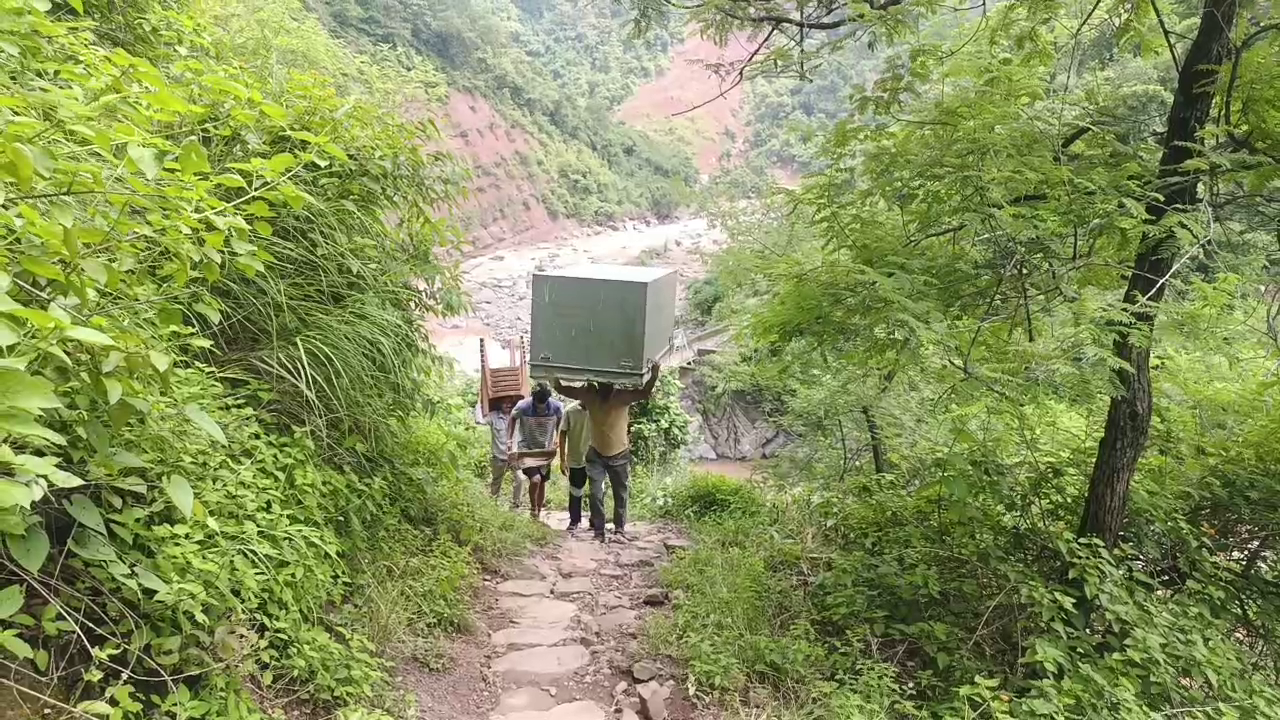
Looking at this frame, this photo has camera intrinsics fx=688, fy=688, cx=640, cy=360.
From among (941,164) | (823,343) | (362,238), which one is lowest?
(823,343)

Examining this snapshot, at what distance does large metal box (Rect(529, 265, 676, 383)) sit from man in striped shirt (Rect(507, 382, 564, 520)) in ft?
2.48

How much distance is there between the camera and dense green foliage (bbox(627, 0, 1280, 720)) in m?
2.86

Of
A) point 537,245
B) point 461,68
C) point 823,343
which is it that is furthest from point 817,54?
point 461,68

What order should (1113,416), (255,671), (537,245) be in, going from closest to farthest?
1. (255,671)
2. (1113,416)
3. (537,245)

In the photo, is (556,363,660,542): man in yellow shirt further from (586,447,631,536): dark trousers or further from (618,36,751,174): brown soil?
(618,36,751,174): brown soil

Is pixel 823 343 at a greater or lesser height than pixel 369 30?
lesser

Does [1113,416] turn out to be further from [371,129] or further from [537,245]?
[537,245]

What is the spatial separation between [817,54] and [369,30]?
91.6 feet

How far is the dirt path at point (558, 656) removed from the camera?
9.86 feet

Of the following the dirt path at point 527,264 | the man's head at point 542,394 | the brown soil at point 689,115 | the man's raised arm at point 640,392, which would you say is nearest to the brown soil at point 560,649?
the man's raised arm at point 640,392

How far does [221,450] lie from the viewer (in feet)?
7.88

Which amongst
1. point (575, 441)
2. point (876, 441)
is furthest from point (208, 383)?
point (876, 441)

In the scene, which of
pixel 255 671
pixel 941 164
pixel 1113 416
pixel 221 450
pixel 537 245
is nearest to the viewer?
pixel 255 671

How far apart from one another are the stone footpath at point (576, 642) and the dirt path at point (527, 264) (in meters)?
8.73
